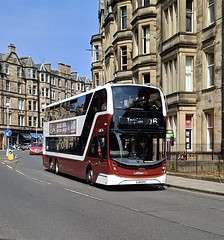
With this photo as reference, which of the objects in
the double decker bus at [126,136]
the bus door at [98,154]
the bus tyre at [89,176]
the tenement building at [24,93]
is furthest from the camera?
the tenement building at [24,93]

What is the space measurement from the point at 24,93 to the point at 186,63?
2622 inches

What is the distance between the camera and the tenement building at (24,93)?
278 feet

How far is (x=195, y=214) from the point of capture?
10.9 meters

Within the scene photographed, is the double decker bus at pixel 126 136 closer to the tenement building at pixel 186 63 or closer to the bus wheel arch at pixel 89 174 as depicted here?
the bus wheel arch at pixel 89 174

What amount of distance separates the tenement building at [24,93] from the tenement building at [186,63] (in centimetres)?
4979

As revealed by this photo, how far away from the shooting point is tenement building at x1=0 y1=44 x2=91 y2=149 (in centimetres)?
8462

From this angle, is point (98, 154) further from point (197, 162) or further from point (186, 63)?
point (186, 63)

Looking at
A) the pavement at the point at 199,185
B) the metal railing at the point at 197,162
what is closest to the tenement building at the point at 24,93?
the metal railing at the point at 197,162

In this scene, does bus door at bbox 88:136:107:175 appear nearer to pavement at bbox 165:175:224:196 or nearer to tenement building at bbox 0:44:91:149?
pavement at bbox 165:175:224:196

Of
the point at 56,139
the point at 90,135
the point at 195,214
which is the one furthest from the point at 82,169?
the point at 195,214

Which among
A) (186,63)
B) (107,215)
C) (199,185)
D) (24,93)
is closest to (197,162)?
(199,185)

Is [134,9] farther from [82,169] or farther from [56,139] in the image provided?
[82,169]

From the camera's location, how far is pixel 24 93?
90.8 metres

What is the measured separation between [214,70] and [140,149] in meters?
11.4
